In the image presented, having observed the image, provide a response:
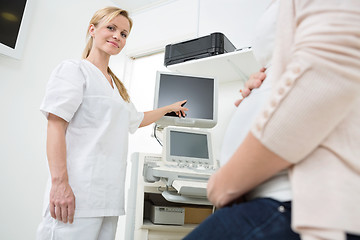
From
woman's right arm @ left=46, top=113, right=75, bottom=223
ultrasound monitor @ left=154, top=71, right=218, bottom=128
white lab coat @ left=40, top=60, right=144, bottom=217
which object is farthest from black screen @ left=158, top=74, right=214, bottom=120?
woman's right arm @ left=46, top=113, right=75, bottom=223

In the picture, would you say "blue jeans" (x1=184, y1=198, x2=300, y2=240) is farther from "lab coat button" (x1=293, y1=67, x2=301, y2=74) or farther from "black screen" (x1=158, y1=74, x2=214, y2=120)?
"black screen" (x1=158, y1=74, x2=214, y2=120)

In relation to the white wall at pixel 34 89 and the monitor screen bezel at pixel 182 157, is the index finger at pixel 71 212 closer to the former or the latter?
the monitor screen bezel at pixel 182 157

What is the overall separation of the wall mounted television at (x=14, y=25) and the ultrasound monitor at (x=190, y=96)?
1.09m

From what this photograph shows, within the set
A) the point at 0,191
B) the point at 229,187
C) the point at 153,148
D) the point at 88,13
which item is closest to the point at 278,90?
the point at 229,187

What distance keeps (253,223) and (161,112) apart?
120 centimetres

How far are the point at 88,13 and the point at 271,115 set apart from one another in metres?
2.68

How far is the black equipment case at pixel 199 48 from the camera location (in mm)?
1788

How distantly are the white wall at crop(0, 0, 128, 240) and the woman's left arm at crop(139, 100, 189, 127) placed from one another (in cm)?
106

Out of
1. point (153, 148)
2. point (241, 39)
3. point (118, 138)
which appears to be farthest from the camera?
point (153, 148)

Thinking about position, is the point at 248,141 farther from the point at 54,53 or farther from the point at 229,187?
the point at 54,53

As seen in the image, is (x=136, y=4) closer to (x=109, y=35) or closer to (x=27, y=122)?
(x=27, y=122)

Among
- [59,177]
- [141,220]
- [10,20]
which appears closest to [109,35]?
[59,177]

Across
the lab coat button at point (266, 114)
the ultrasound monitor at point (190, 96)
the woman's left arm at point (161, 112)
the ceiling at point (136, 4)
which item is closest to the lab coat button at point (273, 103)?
the lab coat button at point (266, 114)

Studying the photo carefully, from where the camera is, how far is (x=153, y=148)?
2.57m
